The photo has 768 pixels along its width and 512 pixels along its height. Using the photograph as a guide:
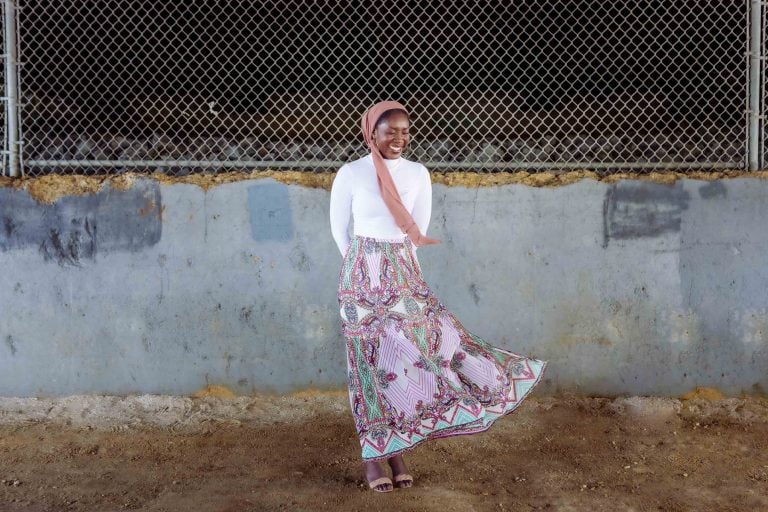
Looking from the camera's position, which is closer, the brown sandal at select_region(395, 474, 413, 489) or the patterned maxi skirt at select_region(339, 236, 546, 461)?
the patterned maxi skirt at select_region(339, 236, 546, 461)

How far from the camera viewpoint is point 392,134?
286 centimetres

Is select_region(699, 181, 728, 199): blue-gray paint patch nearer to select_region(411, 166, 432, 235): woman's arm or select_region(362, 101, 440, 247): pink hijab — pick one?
select_region(411, 166, 432, 235): woman's arm

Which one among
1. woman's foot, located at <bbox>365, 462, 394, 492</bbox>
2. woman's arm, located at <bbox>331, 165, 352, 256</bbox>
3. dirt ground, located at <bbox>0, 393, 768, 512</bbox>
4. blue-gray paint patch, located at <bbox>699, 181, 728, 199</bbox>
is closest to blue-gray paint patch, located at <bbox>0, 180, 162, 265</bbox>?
dirt ground, located at <bbox>0, 393, 768, 512</bbox>

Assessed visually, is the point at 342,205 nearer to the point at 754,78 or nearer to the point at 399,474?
the point at 399,474

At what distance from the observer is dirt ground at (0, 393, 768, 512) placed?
117 inches

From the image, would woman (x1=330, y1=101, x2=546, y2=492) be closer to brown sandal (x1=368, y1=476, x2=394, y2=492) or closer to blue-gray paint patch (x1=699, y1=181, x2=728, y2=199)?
brown sandal (x1=368, y1=476, x2=394, y2=492)

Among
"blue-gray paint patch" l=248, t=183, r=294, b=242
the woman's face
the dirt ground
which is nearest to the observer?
the woman's face

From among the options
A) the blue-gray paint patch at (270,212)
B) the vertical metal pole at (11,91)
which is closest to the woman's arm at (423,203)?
the blue-gray paint patch at (270,212)

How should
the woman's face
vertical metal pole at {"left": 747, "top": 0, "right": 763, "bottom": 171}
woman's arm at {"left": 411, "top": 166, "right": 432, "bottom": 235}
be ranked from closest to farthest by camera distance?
the woman's face, woman's arm at {"left": 411, "top": 166, "right": 432, "bottom": 235}, vertical metal pole at {"left": 747, "top": 0, "right": 763, "bottom": 171}

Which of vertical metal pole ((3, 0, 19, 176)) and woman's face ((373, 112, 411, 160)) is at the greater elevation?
vertical metal pole ((3, 0, 19, 176))

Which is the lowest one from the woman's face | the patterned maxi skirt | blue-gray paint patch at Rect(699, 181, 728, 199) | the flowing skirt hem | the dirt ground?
the dirt ground

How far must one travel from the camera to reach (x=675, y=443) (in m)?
3.64

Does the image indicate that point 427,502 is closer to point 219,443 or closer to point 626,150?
point 219,443

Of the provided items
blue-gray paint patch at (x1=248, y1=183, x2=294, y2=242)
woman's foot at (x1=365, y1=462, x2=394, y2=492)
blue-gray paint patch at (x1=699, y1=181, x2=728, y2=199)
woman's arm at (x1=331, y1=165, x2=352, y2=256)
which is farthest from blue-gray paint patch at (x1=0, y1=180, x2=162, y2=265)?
blue-gray paint patch at (x1=699, y1=181, x2=728, y2=199)
